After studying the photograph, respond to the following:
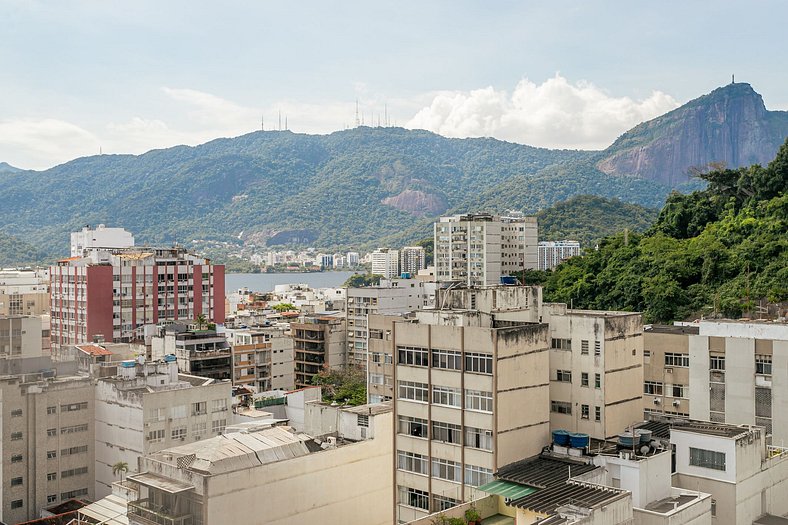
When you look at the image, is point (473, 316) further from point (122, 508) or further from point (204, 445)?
point (122, 508)

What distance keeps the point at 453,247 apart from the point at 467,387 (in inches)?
2964

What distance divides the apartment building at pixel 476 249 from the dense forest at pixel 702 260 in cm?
2001

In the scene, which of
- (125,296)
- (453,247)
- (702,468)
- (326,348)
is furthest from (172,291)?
(702,468)

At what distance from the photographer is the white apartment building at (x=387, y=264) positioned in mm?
168500

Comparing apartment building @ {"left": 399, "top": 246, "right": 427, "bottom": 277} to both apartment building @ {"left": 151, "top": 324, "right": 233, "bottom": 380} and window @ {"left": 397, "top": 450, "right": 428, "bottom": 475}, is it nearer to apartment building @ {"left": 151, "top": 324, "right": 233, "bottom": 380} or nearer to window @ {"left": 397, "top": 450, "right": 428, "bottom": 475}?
apartment building @ {"left": 151, "top": 324, "right": 233, "bottom": 380}

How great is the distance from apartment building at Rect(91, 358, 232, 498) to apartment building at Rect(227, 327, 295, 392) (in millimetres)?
17017

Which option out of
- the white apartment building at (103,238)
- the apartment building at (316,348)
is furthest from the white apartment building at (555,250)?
the white apartment building at (103,238)

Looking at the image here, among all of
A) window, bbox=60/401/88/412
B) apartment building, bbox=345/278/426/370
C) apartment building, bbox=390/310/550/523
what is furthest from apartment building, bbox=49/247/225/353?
apartment building, bbox=390/310/550/523

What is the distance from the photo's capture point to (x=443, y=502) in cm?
2203

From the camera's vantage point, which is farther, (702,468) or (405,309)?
(405,309)

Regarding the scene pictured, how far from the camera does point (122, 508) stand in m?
29.5

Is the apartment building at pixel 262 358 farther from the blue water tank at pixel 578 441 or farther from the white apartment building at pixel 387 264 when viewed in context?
the white apartment building at pixel 387 264

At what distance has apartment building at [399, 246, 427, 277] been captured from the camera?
161m

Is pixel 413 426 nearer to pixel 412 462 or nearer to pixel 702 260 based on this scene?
pixel 412 462
